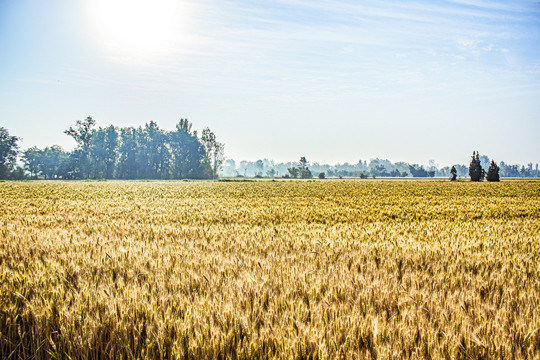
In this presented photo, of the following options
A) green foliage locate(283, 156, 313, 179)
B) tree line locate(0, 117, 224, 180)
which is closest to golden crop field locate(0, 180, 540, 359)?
tree line locate(0, 117, 224, 180)

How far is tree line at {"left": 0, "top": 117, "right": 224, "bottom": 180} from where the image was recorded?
350 feet

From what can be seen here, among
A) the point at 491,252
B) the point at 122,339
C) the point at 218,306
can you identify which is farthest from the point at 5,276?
the point at 491,252

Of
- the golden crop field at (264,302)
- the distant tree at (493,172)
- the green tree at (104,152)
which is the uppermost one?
the green tree at (104,152)

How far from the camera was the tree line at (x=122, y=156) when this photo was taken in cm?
10669

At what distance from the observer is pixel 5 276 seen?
409cm

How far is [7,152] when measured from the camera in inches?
4055

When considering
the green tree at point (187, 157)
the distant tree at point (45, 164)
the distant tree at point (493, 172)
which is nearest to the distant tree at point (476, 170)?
the distant tree at point (493, 172)

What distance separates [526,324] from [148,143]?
435 ft

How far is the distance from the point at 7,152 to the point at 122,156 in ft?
109

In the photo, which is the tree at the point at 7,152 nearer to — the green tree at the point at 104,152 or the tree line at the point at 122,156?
the tree line at the point at 122,156

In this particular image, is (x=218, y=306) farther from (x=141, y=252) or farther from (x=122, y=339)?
(x=141, y=252)

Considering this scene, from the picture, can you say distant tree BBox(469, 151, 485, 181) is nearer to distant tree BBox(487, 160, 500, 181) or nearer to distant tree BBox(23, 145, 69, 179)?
distant tree BBox(487, 160, 500, 181)

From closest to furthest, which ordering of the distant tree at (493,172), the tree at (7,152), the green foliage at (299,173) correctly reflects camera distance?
the distant tree at (493,172)
the tree at (7,152)
the green foliage at (299,173)

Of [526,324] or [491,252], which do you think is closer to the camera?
[526,324]
